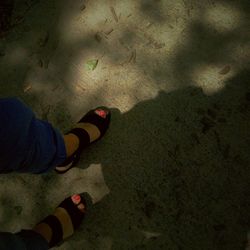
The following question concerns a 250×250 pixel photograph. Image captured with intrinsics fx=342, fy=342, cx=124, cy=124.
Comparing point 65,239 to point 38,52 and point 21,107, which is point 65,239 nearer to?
point 21,107

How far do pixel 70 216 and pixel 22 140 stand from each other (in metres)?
0.86

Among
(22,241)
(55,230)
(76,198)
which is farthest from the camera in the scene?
(76,198)

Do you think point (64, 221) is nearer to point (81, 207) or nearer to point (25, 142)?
point (81, 207)

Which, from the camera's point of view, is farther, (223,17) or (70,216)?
(223,17)

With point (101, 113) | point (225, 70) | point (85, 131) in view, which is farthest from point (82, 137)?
point (225, 70)

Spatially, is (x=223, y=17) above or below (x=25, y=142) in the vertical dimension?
below

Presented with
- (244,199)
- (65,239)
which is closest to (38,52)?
(65,239)

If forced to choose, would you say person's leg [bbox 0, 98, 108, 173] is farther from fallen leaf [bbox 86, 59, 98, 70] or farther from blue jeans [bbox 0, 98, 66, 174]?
fallen leaf [bbox 86, 59, 98, 70]

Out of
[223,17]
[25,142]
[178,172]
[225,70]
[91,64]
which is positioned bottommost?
[178,172]

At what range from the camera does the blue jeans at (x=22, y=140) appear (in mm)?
1638

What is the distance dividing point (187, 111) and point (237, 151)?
445 millimetres

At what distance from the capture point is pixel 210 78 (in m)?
2.54

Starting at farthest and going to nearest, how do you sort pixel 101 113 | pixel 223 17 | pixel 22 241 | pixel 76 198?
1. pixel 223 17
2. pixel 101 113
3. pixel 76 198
4. pixel 22 241

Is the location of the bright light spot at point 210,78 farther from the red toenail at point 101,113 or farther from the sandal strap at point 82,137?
the sandal strap at point 82,137
